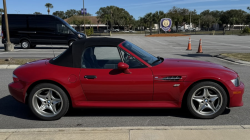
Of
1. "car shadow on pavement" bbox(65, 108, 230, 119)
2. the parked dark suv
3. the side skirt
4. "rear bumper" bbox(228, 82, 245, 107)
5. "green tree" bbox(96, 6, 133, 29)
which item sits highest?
"green tree" bbox(96, 6, 133, 29)

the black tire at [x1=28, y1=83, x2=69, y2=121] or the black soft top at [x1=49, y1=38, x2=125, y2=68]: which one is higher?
the black soft top at [x1=49, y1=38, x2=125, y2=68]

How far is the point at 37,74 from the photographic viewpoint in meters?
4.48

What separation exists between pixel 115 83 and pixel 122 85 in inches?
5.0

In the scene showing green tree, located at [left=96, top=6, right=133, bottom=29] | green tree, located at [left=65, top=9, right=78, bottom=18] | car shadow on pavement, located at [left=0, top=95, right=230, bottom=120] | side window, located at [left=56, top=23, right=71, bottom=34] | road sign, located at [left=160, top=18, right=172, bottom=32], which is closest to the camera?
car shadow on pavement, located at [left=0, top=95, right=230, bottom=120]

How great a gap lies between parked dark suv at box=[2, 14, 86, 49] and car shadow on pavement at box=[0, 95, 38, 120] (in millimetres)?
13976

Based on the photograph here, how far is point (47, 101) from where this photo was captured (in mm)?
4535

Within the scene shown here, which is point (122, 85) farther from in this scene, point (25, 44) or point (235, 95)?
point (25, 44)

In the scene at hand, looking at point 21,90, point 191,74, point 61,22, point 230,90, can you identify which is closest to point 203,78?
point 191,74

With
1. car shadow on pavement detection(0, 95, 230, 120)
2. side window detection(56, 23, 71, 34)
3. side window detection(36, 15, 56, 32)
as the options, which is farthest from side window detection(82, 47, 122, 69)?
side window detection(36, 15, 56, 32)

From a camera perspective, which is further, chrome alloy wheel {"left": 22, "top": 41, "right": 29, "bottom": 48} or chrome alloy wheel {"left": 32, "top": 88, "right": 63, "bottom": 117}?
chrome alloy wheel {"left": 22, "top": 41, "right": 29, "bottom": 48}

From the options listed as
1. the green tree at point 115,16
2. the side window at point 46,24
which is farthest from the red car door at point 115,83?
the green tree at point 115,16

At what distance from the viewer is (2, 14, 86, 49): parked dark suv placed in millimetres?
19280

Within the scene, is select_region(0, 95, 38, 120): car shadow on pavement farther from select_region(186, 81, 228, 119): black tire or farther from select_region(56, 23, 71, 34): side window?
select_region(56, 23, 71, 34): side window

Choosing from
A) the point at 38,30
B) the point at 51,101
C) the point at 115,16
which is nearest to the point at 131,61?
the point at 51,101
